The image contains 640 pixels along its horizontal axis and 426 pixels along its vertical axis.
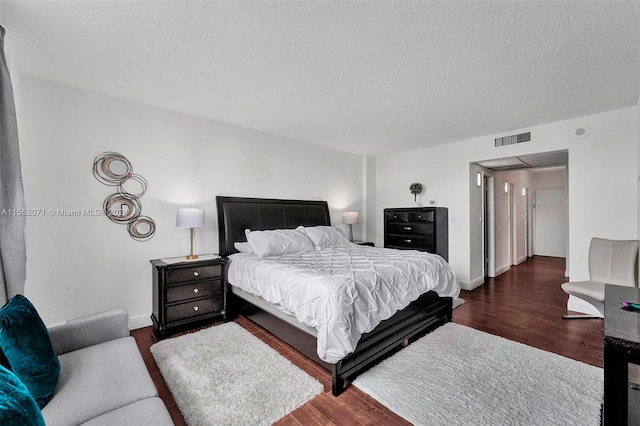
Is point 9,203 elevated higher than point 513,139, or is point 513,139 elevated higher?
point 513,139

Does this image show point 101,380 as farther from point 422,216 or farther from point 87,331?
point 422,216

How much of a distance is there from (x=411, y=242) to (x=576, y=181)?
2422 millimetres

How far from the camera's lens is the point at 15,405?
1.94 feet

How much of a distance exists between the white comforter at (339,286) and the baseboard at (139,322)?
3.39 ft

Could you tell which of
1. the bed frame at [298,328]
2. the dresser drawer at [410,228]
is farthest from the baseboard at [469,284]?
the bed frame at [298,328]

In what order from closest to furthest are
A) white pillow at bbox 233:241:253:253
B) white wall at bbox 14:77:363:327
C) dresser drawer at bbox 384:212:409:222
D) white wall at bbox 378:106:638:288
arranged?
white wall at bbox 14:77:363:327
white wall at bbox 378:106:638:288
white pillow at bbox 233:241:253:253
dresser drawer at bbox 384:212:409:222

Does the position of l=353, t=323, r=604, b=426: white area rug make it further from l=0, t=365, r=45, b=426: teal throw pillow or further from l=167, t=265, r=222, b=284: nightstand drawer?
l=167, t=265, r=222, b=284: nightstand drawer

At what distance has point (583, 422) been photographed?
1.70 metres

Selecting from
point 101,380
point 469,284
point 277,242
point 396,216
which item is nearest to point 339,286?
point 101,380

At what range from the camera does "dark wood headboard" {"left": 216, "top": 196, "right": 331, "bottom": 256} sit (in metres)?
3.77

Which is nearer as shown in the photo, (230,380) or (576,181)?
(230,380)

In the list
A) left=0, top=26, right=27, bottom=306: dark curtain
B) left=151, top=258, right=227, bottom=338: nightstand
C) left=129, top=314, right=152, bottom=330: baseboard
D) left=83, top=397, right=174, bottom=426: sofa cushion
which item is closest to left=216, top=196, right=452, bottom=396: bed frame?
left=151, top=258, right=227, bottom=338: nightstand

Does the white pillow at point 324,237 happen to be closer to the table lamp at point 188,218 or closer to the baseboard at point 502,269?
the table lamp at point 188,218

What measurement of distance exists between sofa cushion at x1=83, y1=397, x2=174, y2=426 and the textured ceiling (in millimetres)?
2211
